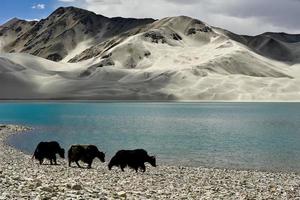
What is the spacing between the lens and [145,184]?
20.8 metres

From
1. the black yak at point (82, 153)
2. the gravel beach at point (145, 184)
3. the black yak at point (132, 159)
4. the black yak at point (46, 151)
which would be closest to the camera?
the gravel beach at point (145, 184)

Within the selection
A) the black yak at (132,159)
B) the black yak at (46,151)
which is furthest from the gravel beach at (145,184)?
the black yak at (46,151)

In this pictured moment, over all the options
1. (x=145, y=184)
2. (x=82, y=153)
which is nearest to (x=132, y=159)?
(x=82, y=153)

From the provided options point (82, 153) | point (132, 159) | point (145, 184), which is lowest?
point (145, 184)

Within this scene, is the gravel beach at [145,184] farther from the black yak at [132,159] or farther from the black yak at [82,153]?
the black yak at [82,153]

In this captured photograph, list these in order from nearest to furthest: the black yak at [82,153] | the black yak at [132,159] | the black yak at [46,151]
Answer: the black yak at [132,159] → the black yak at [82,153] → the black yak at [46,151]

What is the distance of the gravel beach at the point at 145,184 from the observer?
1446 cm

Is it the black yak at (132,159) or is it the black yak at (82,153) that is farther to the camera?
the black yak at (82,153)

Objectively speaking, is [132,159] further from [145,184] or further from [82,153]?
[145,184]

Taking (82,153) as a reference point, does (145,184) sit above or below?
below

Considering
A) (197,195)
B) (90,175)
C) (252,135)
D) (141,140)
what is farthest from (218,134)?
(197,195)

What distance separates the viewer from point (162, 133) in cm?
5862

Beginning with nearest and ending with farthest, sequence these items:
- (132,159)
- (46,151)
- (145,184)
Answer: (145,184) → (132,159) → (46,151)

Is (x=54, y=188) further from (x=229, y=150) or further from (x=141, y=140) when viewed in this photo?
(x=141, y=140)
